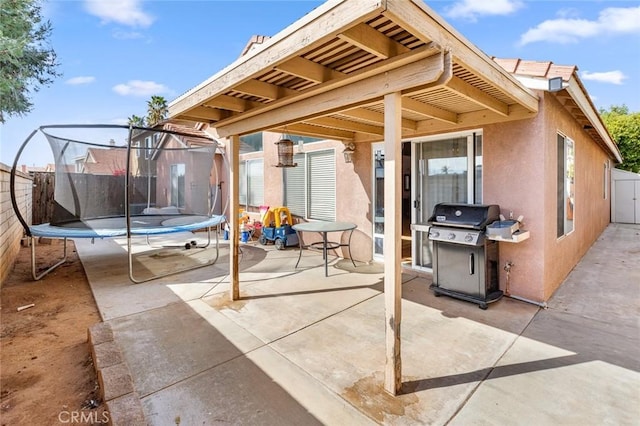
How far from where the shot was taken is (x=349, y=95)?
2.46 m

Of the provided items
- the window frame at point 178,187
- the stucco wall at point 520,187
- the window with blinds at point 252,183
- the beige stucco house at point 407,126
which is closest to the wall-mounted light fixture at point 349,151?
the beige stucco house at point 407,126

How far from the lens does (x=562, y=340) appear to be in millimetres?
2889

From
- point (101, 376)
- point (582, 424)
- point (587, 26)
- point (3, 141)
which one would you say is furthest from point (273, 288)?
point (587, 26)

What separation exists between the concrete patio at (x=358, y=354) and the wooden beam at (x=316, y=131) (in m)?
2.30

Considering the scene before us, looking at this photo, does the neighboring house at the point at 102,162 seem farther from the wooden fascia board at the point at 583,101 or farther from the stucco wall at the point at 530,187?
the wooden fascia board at the point at 583,101

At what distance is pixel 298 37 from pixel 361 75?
1.86 ft

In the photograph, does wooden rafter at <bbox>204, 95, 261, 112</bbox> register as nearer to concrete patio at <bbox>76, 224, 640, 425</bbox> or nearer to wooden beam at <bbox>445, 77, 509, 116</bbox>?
wooden beam at <bbox>445, 77, 509, 116</bbox>

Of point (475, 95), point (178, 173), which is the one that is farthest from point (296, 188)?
point (475, 95)

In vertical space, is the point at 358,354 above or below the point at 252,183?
below

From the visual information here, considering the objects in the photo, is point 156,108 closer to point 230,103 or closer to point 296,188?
point 296,188

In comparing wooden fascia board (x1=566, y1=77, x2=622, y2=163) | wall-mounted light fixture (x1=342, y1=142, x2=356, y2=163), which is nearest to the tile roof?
wall-mounted light fixture (x1=342, y1=142, x2=356, y2=163)

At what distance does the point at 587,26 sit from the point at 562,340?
11151 millimetres

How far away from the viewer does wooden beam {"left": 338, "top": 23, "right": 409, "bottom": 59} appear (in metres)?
1.76

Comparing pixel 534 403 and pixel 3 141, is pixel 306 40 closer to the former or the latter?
pixel 534 403
